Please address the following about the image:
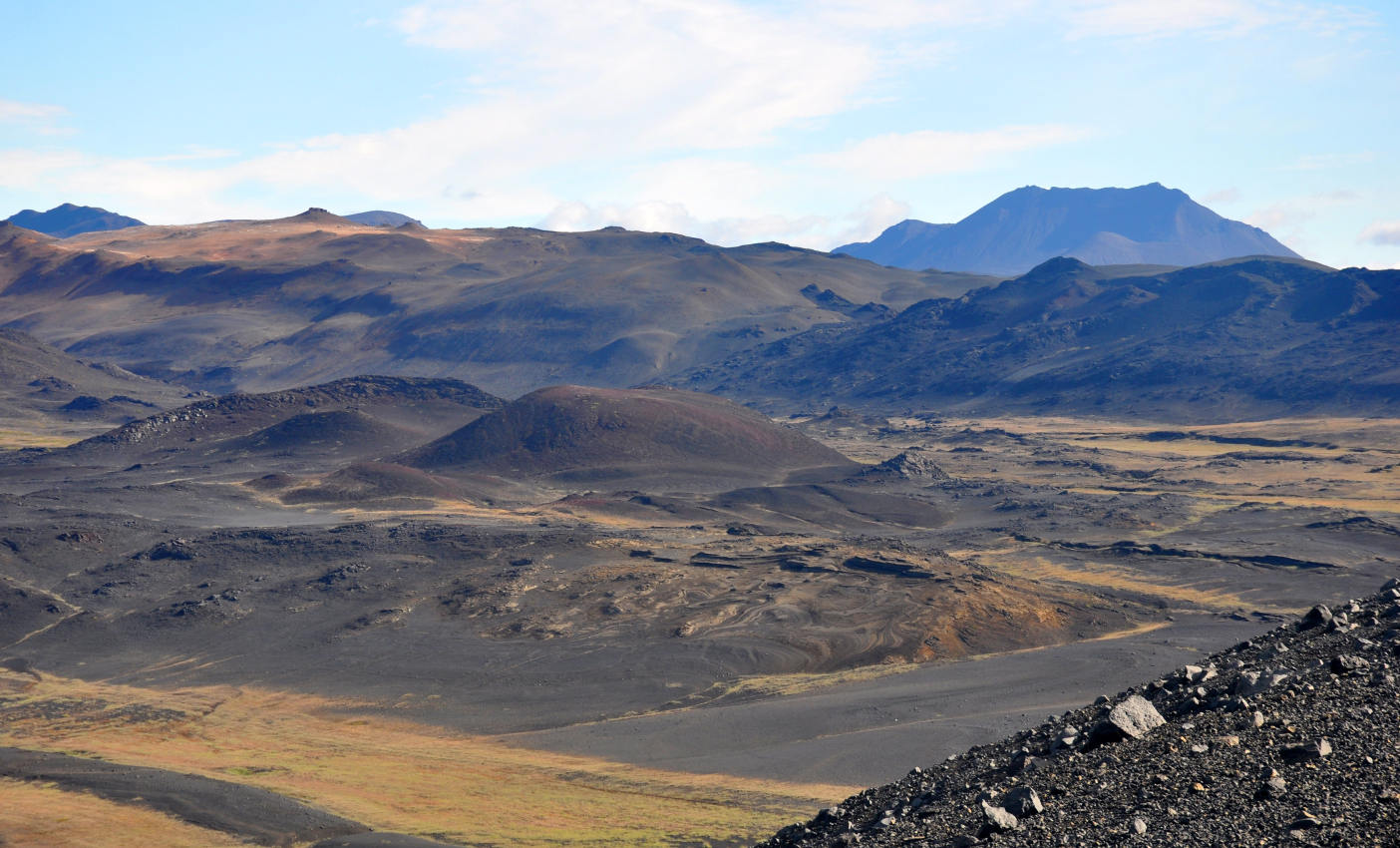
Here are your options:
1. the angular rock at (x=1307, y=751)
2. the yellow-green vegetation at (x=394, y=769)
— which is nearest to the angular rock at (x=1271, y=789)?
the angular rock at (x=1307, y=751)

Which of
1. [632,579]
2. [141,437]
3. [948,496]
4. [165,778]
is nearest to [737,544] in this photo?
[632,579]

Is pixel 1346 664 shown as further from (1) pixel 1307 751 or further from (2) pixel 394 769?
(2) pixel 394 769

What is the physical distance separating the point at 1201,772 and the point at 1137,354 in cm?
16110

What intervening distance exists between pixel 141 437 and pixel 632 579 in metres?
70.9

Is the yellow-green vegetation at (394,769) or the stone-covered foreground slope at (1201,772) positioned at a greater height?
the stone-covered foreground slope at (1201,772)

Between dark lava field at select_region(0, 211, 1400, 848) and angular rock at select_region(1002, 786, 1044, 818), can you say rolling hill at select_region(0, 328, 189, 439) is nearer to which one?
dark lava field at select_region(0, 211, 1400, 848)

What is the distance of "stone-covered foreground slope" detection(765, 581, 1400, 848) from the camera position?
40.9ft

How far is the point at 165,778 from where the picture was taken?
103ft

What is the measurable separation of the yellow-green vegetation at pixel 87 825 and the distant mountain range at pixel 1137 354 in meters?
132

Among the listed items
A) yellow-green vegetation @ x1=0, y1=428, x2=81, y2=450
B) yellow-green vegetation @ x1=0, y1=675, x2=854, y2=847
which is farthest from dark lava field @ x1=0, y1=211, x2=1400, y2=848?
yellow-green vegetation @ x1=0, y1=428, x2=81, y2=450

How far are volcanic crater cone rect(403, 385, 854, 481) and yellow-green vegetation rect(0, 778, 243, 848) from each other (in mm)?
67501

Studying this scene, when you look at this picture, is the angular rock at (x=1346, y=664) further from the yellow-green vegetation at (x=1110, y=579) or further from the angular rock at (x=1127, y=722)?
the yellow-green vegetation at (x=1110, y=579)

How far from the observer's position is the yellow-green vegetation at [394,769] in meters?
29.2

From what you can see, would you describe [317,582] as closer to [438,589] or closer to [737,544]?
[438,589]
